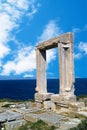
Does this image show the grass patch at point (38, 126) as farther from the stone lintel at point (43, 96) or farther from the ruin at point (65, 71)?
the stone lintel at point (43, 96)

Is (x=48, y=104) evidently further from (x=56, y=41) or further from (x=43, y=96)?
(x=56, y=41)

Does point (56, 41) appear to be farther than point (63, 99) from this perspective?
Yes

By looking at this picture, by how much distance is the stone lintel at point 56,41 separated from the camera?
18.2 meters

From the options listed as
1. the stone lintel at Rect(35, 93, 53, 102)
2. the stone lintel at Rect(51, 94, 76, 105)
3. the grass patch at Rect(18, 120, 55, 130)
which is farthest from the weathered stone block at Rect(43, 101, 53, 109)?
the grass patch at Rect(18, 120, 55, 130)

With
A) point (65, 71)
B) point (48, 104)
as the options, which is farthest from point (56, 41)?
point (48, 104)

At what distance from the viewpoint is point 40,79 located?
68.2 ft

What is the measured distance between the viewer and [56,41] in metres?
18.8

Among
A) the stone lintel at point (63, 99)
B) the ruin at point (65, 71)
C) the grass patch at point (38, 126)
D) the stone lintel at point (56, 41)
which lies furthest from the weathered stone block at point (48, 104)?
the grass patch at point (38, 126)

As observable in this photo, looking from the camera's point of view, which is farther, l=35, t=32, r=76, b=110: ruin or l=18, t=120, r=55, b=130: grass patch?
l=35, t=32, r=76, b=110: ruin

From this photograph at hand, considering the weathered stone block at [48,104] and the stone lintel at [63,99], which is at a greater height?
the stone lintel at [63,99]

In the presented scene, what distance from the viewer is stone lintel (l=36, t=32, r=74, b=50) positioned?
18212 mm

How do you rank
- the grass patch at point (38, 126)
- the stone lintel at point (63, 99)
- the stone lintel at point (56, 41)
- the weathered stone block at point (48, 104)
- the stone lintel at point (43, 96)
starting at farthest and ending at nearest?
1. the stone lintel at point (43, 96)
2. the weathered stone block at point (48, 104)
3. the stone lintel at point (56, 41)
4. the stone lintel at point (63, 99)
5. the grass patch at point (38, 126)

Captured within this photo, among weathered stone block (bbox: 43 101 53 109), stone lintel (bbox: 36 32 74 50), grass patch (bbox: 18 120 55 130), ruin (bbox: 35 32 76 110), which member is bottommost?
grass patch (bbox: 18 120 55 130)

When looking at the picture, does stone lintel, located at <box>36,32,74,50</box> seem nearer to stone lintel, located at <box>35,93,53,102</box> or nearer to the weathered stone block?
stone lintel, located at <box>35,93,53,102</box>
